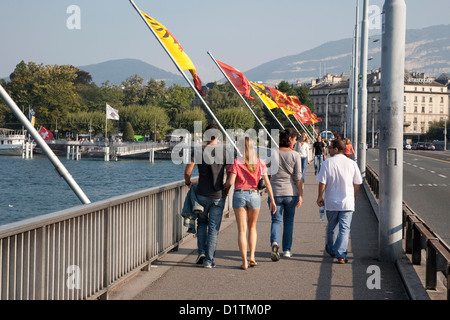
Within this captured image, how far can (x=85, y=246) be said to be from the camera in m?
6.62

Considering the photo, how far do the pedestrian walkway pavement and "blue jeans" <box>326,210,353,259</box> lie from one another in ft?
0.55

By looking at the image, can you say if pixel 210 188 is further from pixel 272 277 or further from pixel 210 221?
pixel 272 277

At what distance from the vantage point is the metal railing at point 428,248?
7.45 meters

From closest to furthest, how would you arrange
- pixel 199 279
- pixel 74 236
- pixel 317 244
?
pixel 74 236 < pixel 199 279 < pixel 317 244

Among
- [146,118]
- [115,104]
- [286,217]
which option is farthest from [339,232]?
[115,104]

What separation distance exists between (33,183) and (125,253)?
58635mm

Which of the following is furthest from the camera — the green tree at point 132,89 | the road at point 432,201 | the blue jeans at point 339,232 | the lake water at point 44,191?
the green tree at point 132,89

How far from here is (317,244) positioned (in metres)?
11.3

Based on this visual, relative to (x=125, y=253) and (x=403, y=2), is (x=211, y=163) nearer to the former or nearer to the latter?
(x=125, y=253)

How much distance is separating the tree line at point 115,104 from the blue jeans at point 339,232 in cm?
8599

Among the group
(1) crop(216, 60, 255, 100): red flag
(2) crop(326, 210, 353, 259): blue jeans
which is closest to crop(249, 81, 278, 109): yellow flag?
(1) crop(216, 60, 255, 100): red flag

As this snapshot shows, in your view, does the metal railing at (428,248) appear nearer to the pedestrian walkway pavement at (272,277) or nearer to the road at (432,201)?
the pedestrian walkway pavement at (272,277)

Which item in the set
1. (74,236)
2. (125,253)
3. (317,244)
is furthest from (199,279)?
(317,244)

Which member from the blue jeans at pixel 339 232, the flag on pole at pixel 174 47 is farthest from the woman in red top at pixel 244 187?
the flag on pole at pixel 174 47
